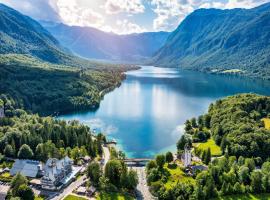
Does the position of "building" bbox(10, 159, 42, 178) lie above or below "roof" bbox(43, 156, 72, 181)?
below

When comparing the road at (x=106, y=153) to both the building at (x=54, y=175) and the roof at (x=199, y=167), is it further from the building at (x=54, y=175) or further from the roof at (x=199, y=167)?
the roof at (x=199, y=167)

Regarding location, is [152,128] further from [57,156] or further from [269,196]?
[269,196]

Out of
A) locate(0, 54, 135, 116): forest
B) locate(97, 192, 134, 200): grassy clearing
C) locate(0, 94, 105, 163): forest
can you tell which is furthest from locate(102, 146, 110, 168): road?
locate(0, 54, 135, 116): forest

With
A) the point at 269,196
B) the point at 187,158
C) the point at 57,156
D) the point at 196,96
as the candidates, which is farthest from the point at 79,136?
the point at 196,96

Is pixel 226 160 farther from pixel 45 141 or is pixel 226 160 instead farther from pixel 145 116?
pixel 145 116

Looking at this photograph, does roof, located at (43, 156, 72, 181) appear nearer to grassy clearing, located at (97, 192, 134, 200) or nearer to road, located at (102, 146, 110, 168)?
grassy clearing, located at (97, 192, 134, 200)

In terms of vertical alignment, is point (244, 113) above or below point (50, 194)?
above
